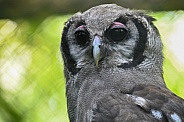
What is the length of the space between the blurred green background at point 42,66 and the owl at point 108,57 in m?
0.28

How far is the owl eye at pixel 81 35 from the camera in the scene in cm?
343

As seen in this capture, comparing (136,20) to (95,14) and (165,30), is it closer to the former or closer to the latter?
(95,14)

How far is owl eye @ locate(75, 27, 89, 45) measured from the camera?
11.2 ft

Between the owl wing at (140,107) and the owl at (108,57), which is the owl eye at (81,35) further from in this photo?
the owl wing at (140,107)

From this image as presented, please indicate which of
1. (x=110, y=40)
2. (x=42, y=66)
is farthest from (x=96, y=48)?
(x=42, y=66)

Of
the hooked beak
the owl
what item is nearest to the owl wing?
the owl

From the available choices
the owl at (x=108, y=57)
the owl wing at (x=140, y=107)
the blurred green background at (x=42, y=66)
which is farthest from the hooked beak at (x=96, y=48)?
the blurred green background at (x=42, y=66)

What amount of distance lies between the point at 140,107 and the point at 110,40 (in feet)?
1.58

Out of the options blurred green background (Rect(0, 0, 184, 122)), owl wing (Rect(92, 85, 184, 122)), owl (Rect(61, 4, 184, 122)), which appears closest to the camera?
owl wing (Rect(92, 85, 184, 122))

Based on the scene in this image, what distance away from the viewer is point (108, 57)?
3.45 metres

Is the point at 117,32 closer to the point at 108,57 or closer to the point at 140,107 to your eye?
the point at 108,57

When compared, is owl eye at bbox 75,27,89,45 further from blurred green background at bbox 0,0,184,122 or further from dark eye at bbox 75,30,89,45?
blurred green background at bbox 0,0,184,122

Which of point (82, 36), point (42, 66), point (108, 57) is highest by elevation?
point (82, 36)

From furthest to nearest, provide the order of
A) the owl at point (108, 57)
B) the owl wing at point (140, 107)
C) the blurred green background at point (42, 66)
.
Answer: the blurred green background at point (42, 66) → the owl at point (108, 57) → the owl wing at point (140, 107)
